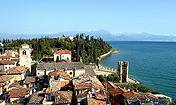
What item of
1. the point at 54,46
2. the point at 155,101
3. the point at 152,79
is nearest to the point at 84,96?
the point at 155,101

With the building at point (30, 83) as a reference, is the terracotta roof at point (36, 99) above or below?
above

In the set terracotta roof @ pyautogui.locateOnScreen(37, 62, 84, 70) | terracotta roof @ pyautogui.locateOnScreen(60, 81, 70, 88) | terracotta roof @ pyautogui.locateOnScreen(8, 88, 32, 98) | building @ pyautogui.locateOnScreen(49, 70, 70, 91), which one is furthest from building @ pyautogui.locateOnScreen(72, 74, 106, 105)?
terracotta roof @ pyautogui.locateOnScreen(37, 62, 84, 70)

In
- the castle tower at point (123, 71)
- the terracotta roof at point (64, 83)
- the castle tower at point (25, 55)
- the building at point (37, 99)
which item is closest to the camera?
the building at point (37, 99)

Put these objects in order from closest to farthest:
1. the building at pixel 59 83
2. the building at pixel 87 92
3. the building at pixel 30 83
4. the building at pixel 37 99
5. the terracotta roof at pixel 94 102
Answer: the terracotta roof at pixel 94 102
the building at pixel 87 92
the building at pixel 37 99
the building at pixel 59 83
the building at pixel 30 83

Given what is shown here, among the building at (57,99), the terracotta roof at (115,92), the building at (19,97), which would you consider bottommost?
the building at (19,97)

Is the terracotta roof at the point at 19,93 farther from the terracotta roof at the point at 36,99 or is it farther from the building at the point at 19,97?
the terracotta roof at the point at 36,99

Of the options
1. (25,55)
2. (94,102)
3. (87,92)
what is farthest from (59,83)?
(25,55)

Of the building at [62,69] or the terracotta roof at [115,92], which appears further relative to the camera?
the building at [62,69]

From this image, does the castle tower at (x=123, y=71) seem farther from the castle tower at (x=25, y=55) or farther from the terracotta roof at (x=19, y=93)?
the terracotta roof at (x=19, y=93)

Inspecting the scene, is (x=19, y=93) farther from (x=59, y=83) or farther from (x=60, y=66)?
(x=60, y=66)

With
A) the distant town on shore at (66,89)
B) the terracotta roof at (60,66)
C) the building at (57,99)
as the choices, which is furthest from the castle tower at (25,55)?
the building at (57,99)

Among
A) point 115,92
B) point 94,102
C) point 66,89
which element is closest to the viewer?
point 94,102

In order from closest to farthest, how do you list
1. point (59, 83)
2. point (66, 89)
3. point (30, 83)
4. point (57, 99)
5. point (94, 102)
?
1. point (94, 102)
2. point (57, 99)
3. point (59, 83)
4. point (66, 89)
5. point (30, 83)

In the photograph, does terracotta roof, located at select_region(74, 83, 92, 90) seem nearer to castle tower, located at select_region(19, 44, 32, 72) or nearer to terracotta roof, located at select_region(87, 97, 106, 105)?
terracotta roof, located at select_region(87, 97, 106, 105)
